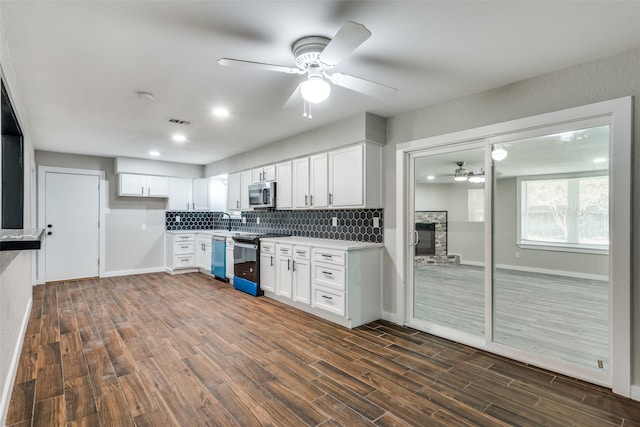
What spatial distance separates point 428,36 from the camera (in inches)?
81.6

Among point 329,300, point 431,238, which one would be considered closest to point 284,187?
point 329,300

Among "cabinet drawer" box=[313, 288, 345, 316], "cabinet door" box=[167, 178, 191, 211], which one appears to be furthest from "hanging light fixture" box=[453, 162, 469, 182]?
"cabinet door" box=[167, 178, 191, 211]

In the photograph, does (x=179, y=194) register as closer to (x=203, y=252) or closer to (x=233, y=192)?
(x=203, y=252)

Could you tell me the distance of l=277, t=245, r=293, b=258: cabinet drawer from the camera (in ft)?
14.1

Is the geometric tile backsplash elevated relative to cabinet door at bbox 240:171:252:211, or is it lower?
lower

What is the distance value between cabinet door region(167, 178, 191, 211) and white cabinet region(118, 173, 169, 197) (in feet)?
0.41

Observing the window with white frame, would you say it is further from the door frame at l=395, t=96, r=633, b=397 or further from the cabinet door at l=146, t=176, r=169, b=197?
the cabinet door at l=146, t=176, r=169, b=197

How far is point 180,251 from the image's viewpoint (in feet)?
21.6

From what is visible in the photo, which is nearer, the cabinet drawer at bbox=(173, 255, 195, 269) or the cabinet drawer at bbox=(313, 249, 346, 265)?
the cabinet drawer at bbox=(313, 249, 346, 265)

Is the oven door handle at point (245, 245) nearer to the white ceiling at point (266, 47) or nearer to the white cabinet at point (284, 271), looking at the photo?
the white cabinet at point (284, 271)

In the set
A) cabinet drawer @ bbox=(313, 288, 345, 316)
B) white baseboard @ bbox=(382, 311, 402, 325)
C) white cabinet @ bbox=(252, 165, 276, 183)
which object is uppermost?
white cabinet @ bbox=(252, 165, 276, 183)

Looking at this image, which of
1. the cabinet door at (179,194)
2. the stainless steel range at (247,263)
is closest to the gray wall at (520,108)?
the stainless steel range at (247,263)

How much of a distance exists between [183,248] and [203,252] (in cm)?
46

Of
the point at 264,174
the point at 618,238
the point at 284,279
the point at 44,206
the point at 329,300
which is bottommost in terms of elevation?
the point at 329,300
